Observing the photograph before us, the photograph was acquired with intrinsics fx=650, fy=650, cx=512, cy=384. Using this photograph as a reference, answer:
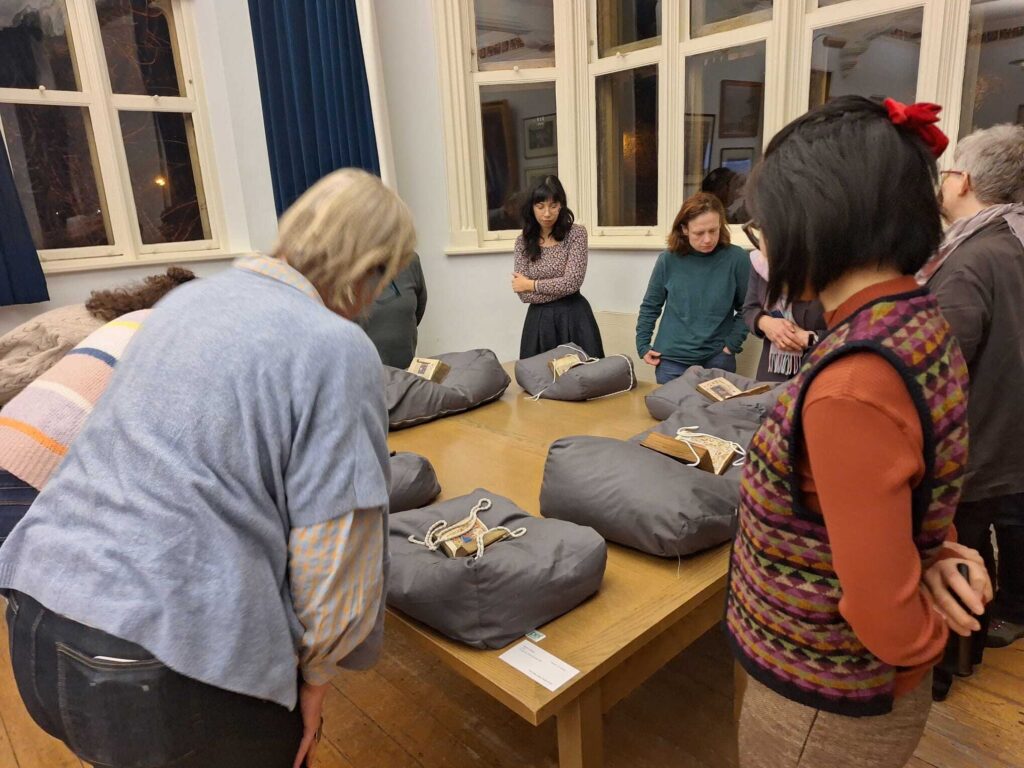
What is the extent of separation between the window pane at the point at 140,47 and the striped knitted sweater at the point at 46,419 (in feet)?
11.2

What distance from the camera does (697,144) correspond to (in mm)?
3770

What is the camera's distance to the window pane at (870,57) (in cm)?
295

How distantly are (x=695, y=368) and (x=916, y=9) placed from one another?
206cm

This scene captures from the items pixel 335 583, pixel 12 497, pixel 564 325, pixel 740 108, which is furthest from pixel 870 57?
pixel 12 497

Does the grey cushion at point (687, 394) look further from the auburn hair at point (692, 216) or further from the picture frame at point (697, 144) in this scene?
the picture frame at point (697, 144)

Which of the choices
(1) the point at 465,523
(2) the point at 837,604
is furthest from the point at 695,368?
(2) the point at 837,604

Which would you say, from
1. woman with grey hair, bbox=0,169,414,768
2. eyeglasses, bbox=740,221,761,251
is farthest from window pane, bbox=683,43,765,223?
woman with grey hair, bbox=0,169,414,768

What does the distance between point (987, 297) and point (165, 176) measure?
165 inches

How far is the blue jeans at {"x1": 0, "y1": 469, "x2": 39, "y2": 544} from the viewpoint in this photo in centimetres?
134

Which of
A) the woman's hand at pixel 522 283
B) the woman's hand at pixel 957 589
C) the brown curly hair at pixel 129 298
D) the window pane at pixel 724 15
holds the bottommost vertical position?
the woman's hand at pixel 957 589

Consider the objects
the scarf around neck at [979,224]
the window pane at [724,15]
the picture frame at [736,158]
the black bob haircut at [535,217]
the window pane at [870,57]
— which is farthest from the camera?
the picture frame at [736,158]

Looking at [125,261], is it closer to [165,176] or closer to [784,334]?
[165,176]

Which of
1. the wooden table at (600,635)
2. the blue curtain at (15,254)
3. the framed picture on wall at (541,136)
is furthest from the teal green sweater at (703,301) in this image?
the blue curtain at (15,254)

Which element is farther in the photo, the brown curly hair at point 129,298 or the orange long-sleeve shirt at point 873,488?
the brown curly hair at point 129,298
